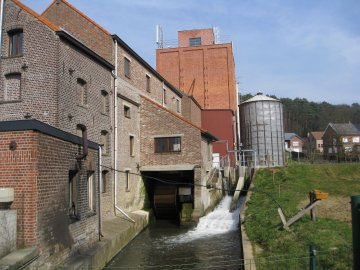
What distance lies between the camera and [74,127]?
1524cm

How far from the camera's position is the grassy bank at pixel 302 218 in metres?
8.64

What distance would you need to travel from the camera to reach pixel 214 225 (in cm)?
1944

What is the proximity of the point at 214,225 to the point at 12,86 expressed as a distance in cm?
1179

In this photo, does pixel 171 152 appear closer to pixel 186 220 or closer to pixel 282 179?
pixel 186 220

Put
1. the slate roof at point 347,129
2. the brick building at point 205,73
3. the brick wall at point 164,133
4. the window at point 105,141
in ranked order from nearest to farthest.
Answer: the window at point 105,141 < the brick wall at point 164,133 < the brick building at point 205,73 < the slate roof at point 347,129

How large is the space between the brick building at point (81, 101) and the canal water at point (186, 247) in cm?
175

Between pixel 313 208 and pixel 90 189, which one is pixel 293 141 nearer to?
pixel 313 208

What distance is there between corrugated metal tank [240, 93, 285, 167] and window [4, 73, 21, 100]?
22.8 metres

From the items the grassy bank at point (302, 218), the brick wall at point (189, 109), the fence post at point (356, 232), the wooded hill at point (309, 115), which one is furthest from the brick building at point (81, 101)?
the wooded hill at point (309, 115)

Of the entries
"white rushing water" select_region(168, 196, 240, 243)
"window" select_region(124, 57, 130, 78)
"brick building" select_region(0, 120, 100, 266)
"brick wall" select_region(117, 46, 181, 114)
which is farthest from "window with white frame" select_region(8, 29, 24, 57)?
"white rushing water" select_region(168, 196, 240, 243)

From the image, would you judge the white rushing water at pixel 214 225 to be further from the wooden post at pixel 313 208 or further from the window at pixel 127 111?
the window at pixel 127 111

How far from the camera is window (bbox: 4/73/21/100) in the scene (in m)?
14.8

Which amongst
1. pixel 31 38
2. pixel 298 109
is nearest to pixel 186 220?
pixel 31 38

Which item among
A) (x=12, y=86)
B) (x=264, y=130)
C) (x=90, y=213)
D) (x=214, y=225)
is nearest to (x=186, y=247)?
(x=214, y=225)
